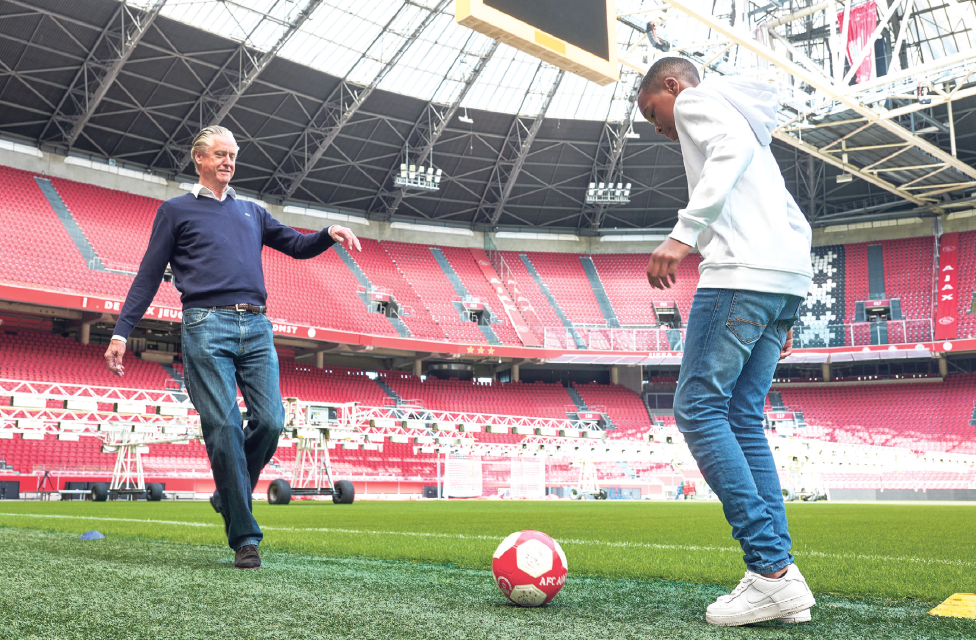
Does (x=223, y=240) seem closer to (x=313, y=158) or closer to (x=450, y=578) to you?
(x=450, y=578)

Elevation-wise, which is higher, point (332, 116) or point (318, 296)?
point (332, 116)

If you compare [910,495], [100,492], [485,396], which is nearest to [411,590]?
[100,492]

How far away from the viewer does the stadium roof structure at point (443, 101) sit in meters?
25.0

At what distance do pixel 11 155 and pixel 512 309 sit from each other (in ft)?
73.8

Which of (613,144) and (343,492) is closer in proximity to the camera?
(343,492)

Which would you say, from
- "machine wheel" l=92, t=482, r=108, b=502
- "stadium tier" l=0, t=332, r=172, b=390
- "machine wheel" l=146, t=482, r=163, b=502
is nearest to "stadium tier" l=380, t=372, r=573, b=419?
"stadium tier" l=0, t=332, r=172, b=390

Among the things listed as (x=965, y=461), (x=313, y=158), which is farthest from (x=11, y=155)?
(x=965, y=461)

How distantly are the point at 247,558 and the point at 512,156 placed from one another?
112ft

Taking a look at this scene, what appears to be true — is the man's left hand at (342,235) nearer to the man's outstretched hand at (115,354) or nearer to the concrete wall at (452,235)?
the man's outstretched hand at (115,354)

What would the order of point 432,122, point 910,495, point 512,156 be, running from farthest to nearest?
point 512,156
point 432,122
point 910,495

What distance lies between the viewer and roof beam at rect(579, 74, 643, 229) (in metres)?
33.2

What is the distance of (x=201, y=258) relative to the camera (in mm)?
4133

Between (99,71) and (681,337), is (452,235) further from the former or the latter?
(99,71)

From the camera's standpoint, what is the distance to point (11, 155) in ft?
100
